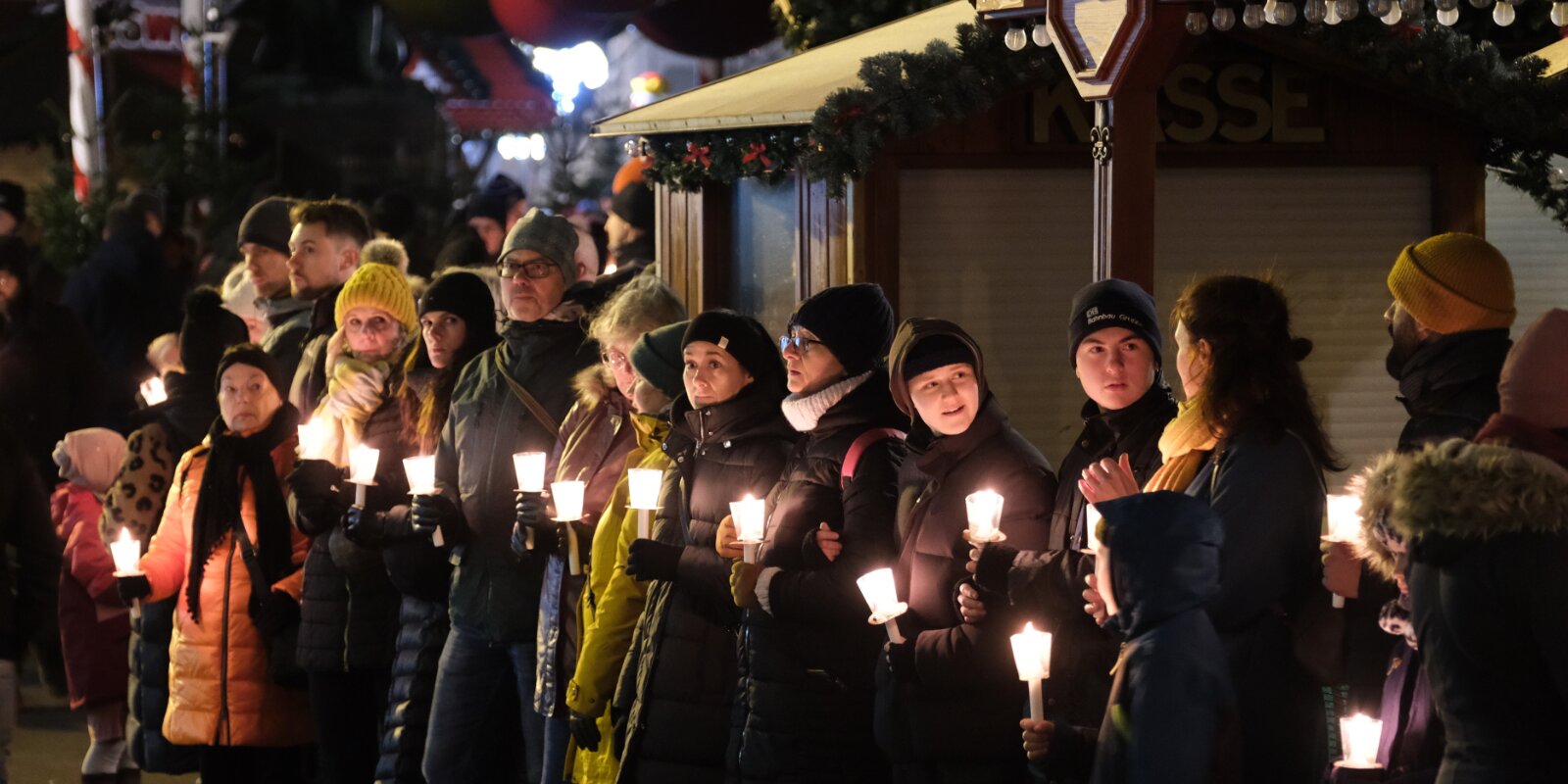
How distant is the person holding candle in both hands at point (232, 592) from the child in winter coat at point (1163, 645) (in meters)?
4.44

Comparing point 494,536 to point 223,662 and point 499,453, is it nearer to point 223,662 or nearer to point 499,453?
point 499,453

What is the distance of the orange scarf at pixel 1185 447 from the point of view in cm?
526

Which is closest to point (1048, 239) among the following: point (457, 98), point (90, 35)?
point (90, 35)

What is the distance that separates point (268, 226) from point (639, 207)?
191cm

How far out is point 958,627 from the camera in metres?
5.73

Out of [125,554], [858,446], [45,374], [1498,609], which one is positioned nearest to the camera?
[1498,609]

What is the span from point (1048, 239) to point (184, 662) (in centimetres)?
363

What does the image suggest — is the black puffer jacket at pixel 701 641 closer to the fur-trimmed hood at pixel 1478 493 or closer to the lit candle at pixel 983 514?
the lit candle at pixel 983 514

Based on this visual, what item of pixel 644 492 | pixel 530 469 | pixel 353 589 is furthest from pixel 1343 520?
pixel 353 589


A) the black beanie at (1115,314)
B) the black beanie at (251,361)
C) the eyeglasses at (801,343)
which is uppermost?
the black beanie at (1115,314)

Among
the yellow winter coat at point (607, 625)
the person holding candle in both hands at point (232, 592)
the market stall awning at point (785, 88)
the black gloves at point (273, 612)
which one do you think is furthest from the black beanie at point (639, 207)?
the yellow winter coat at point (607, 625)

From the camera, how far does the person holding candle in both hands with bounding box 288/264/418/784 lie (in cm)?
812

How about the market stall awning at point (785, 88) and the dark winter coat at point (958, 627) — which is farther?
the market stall awning at point (785, 88)

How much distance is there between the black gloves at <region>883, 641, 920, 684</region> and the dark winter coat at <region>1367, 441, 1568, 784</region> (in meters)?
1.72
